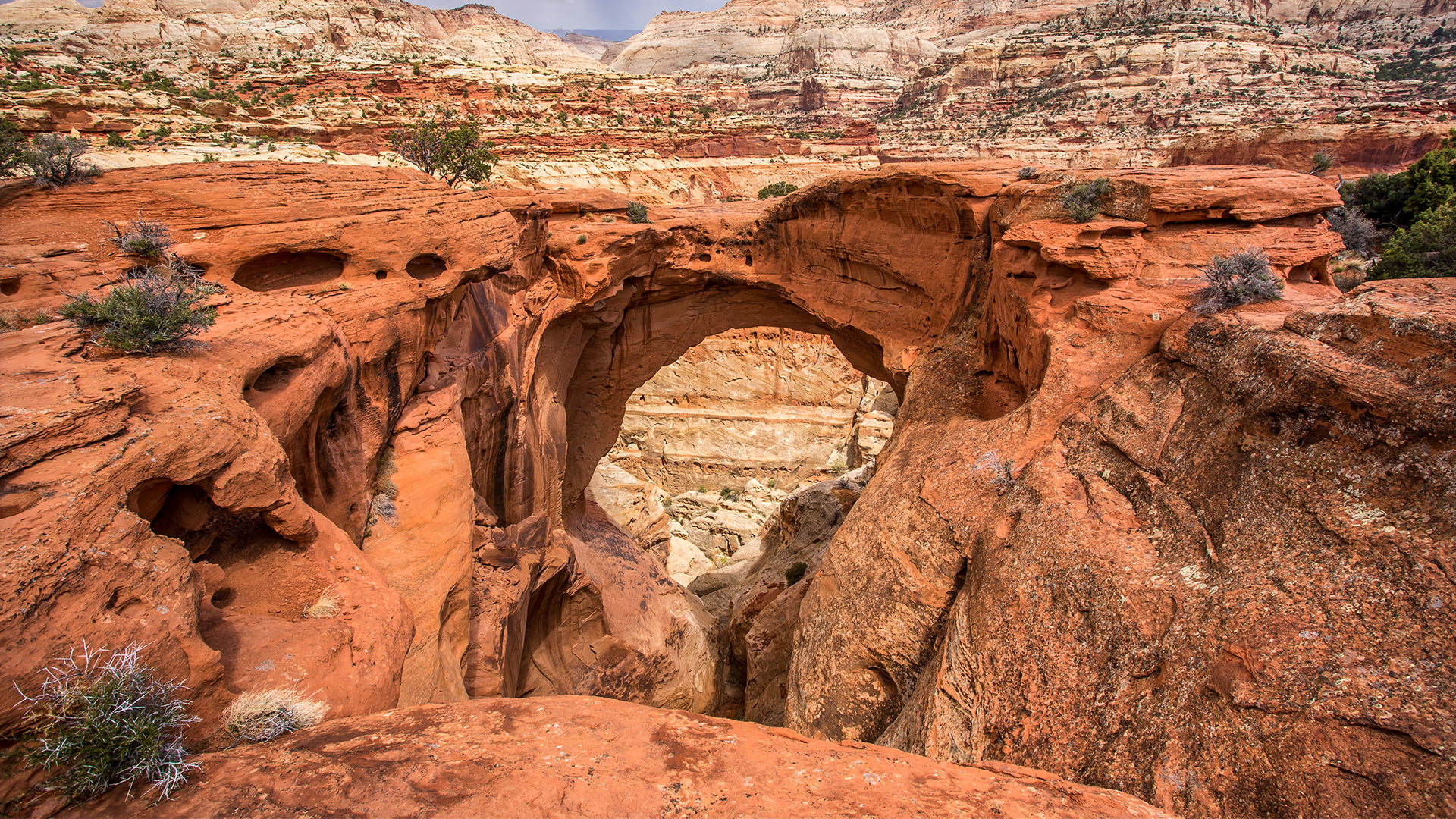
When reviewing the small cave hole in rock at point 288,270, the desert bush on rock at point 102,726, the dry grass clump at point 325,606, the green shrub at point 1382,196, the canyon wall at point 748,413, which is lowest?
the canyon wall at point 748,413

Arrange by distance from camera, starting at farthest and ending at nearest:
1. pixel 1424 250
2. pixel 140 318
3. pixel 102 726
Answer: pixel 1424 250
pixel 140 318
pixel 102 726

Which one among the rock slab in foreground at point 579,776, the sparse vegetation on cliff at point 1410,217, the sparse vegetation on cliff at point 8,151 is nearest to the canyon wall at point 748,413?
the sparse vegetation on cliff at point 1410,217

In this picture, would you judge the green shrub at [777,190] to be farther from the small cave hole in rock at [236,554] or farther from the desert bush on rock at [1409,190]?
the small cave hole in rock at [236,554]

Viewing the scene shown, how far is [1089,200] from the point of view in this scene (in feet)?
28.1

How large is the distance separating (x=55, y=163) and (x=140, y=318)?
4.13 meters

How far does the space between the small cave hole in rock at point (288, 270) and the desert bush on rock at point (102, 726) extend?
5.45 metres

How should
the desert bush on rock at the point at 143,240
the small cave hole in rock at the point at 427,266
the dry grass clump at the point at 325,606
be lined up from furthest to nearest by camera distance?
the small cave hole in rock at the point at 427,266 < the desert bush on rock at the point at 143,240 < the dry grass clump at the point at 325,606

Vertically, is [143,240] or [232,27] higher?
[232,27]

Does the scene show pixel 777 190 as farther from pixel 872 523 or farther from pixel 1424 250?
pixel 872 523

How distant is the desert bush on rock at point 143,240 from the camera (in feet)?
19.9

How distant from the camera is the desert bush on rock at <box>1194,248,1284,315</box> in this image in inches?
251

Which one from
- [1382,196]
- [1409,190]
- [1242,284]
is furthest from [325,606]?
[1382,196]

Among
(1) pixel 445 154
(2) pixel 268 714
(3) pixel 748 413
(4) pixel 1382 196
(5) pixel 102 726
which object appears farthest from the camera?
(3) pixel 748 413

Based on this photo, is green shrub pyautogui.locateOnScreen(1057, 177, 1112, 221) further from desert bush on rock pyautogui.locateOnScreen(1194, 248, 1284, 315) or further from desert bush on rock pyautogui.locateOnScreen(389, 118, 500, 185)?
desert bush on rock pyautogui.locateOnScreen(389, 118, 500, 185)
